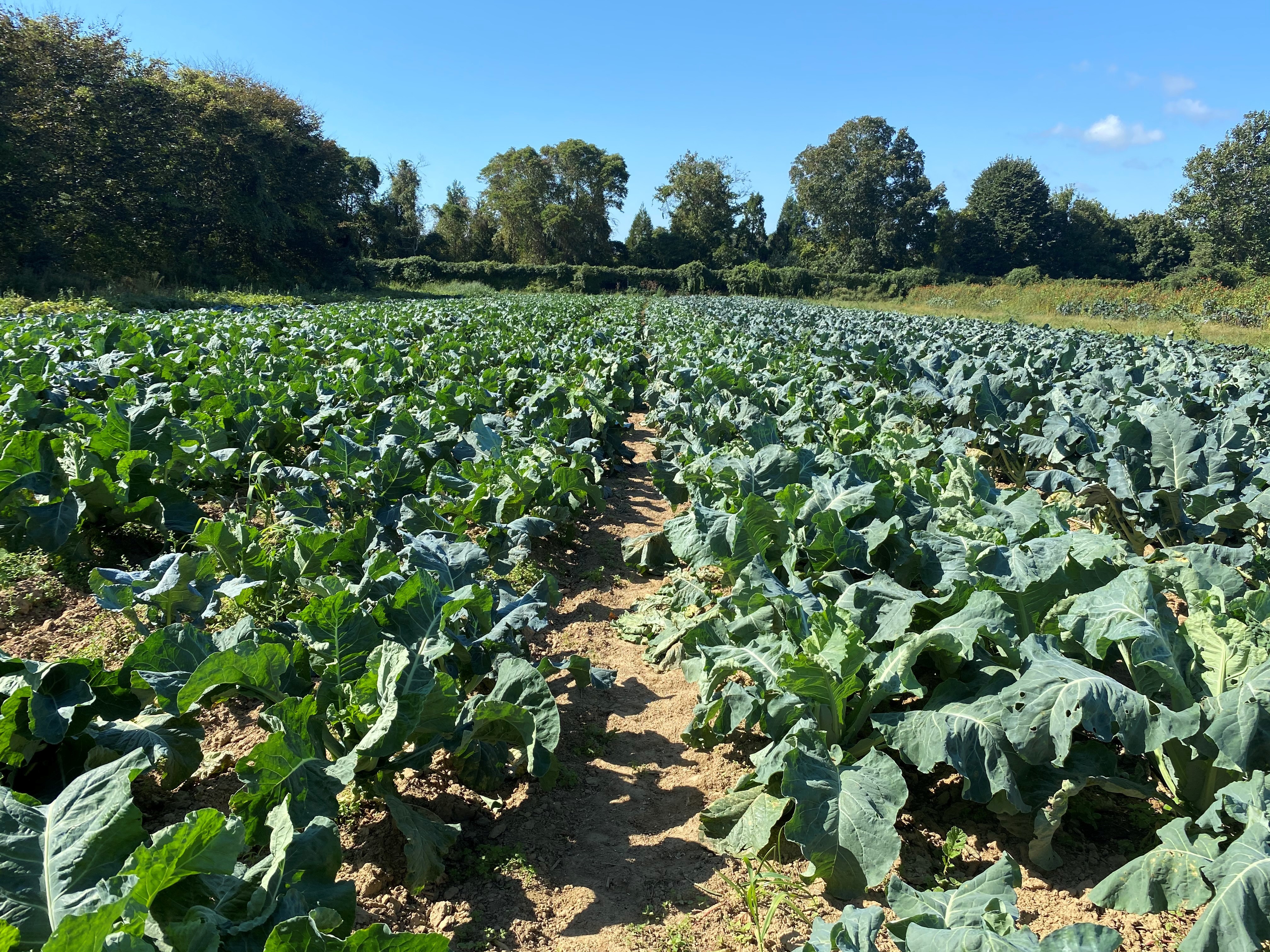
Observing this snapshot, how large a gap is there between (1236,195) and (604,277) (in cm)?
4511

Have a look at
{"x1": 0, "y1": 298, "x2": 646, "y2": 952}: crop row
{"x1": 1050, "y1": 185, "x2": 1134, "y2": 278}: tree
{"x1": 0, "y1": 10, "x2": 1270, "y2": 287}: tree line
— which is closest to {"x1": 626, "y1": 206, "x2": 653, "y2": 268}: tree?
{"x1": 0, "y1": 10, "x2": 1270, "y2": 287}: tree line

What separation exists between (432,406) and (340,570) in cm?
317

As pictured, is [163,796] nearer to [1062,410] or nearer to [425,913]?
[425,913]

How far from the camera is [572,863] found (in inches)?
95.0

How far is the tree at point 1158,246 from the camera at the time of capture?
5994cm

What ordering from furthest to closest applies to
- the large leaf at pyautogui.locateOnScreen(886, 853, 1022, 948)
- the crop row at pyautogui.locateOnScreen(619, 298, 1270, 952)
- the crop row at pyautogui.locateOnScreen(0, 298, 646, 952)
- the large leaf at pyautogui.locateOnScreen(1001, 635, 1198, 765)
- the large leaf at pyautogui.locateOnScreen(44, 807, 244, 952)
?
the large leaf at pyautogui.locateOnScreen(1001, 635, 1198, 765) → the crop row at pyautogui.locateOnScreen(619, 298, 1270, 952) → the large leaf at pyautogui.locateOnScreen(886, 853, 1022, 948) → the crop row at pyautogui.locateOnScreen(0, 298, 646, 952) → the large leaf at pyautogui.locateOnScreen(44, 807, 244, 952)

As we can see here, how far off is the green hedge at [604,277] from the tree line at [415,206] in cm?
377

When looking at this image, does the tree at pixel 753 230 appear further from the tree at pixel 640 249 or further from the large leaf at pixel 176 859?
the large leaf at pixel 176 859

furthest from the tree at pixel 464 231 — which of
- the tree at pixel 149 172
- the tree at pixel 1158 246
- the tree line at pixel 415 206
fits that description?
the tree at pixel 1158 246

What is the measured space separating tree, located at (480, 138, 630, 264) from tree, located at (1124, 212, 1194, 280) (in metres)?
48.0

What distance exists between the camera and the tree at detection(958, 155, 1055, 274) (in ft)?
219

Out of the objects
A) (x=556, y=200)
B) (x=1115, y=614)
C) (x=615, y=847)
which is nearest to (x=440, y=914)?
(x=615, y=847)

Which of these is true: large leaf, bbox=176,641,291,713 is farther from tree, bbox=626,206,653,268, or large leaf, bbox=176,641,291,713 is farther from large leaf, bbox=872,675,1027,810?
tree, bbox=626,206,653,268

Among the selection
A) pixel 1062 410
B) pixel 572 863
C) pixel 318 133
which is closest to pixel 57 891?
pixel 572 863
